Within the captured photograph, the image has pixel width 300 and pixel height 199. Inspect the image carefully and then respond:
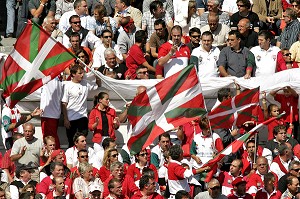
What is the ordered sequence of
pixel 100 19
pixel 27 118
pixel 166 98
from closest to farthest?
pixel 166 98, pixel 27 118, pixel 100 19

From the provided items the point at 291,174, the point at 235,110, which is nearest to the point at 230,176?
the point at 291,174

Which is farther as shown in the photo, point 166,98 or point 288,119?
point 288,119

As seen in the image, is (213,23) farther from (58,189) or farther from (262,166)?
(58,189)

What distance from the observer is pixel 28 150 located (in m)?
31.1

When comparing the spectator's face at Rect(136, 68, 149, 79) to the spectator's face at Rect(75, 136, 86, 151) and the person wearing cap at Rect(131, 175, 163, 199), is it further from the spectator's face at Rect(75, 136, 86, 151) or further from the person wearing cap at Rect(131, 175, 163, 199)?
the person wearing cap at Rect(131, 175, 163, 199)

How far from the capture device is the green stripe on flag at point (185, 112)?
29.4 meters

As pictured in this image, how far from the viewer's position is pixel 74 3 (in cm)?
3456

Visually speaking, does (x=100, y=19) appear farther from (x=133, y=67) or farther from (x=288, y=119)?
(x=288, y=119)

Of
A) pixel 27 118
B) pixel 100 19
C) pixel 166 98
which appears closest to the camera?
pixel 166 98

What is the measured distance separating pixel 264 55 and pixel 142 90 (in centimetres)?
265

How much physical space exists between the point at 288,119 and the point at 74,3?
15.9 ft

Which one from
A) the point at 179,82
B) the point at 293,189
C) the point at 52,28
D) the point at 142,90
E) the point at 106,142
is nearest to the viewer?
the point at 179,82

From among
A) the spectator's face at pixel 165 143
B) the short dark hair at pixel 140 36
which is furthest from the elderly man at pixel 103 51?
the spectator's face at pixel 165 143

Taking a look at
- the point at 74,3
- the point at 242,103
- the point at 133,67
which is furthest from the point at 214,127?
the point at 74,3
